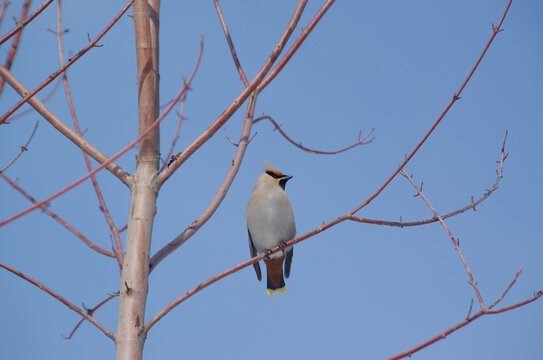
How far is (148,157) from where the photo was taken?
7.59 ft

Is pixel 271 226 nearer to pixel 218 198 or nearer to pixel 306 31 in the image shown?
pixel 218 198

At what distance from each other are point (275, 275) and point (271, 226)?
533 millimetres

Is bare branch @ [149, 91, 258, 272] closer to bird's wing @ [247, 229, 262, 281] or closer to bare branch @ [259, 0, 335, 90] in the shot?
bare branch @ [259, 0, 335, 90]

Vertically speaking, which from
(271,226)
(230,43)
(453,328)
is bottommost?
(453,328)

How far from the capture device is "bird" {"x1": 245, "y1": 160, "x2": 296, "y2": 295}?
15.9 ft

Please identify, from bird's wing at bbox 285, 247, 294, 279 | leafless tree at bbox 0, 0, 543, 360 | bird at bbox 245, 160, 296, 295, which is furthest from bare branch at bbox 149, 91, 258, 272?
bird's wing at bbox 285, 247, 294, 279

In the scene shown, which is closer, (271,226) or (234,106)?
(234,106)

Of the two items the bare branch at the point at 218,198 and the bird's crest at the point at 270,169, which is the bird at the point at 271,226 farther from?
the bare branch at the point at 218,198

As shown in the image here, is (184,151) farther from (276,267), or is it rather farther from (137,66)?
(276,267)

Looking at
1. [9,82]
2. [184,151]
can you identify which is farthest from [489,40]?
[9,82]

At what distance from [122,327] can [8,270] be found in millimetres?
428

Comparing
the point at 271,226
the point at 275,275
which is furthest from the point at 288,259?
the point at 271,226

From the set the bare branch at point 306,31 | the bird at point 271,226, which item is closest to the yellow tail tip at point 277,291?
the bird at point 271,226

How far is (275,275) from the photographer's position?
514cm
